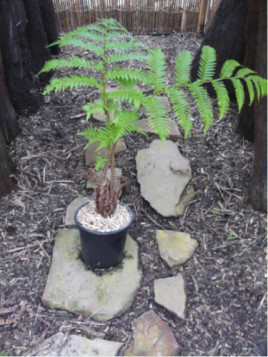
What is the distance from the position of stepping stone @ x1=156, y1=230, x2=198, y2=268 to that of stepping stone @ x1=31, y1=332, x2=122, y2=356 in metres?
0.70

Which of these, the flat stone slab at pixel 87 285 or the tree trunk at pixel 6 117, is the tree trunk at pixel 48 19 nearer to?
the tree trunk at pixel 6 117

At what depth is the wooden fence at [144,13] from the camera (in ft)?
14.5

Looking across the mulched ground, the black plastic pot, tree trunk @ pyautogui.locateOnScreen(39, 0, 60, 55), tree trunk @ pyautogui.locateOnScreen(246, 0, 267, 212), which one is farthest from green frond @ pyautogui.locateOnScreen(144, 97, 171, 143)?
tree trunk @ pyautogui.locateOnScreen(39, 0, 60, 55)

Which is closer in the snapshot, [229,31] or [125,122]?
[125,122]

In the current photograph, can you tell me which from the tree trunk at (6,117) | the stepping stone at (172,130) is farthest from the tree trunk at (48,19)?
the stepping stone at (172,130)

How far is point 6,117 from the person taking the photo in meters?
2.87

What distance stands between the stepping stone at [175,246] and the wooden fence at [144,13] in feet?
10.8

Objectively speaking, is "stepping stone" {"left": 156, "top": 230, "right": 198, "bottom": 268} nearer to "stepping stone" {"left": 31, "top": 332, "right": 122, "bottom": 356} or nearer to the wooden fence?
"stepping stone" {"left": 31, "top": 332, "right": 122, "bottom": 356}

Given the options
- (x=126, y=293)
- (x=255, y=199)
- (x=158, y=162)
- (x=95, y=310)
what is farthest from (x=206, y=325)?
(x=158, y=162)

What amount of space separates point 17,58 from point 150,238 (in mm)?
2038

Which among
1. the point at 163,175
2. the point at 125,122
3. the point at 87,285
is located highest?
the point at 125,122

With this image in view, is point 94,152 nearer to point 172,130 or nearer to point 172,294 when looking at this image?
point 172,130

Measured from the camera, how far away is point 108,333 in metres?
2.03

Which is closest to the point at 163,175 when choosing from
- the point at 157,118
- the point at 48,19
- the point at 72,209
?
the point at 72,209
